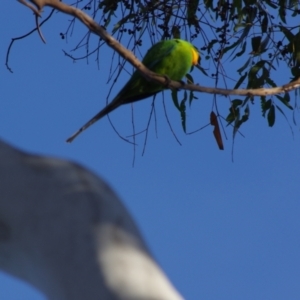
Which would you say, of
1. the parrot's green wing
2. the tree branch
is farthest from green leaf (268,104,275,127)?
the tree branch

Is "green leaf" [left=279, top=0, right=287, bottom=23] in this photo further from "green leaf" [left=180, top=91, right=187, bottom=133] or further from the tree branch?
the tree branch

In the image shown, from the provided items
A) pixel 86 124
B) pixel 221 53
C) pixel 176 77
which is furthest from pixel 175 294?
pixel 221 53

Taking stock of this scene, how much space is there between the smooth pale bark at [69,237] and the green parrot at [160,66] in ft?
4.29

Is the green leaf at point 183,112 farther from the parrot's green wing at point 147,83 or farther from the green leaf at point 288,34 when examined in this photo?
the green leaf at point 288,34

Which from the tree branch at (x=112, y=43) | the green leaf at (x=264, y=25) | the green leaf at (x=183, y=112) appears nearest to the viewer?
the tree branch at (x=112, y=43)

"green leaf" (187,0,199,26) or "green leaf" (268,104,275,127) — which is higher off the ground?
"green leaf" (187,0,199,26)

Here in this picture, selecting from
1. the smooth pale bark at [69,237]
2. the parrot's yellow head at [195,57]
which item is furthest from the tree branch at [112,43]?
the smooth pale bark at [69,237]

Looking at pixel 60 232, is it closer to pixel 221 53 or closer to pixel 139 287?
pixel 139 287

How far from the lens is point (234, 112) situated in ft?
6.88

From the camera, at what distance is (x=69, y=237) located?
1.54ft

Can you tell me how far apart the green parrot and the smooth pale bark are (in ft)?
4.29

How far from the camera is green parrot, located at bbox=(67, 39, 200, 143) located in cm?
187

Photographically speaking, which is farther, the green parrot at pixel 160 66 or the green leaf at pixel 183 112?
the green leaf at pixel 183 112

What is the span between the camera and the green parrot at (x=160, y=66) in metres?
1.87
